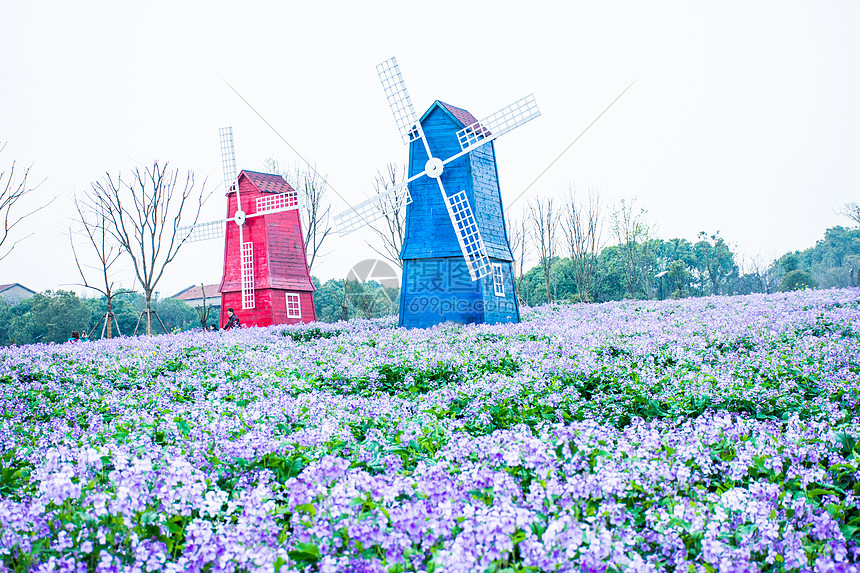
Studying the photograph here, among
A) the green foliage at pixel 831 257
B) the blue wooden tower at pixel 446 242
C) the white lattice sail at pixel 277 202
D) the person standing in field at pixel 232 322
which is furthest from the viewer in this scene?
the green foliage at pixel 831 257

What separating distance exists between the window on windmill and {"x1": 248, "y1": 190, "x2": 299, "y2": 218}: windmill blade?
11342 millimetres

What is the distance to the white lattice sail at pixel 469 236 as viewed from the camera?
19312mm

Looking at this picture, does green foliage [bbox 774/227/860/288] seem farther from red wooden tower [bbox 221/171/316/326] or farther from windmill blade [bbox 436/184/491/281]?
windmill blade [bbox 436/184/491/281]

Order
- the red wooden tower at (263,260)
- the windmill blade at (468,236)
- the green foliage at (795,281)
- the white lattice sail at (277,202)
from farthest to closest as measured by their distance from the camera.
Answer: the green foliage at (795,281) → the white lattice sail at (277,202) → the red wooden tower at (263,260) → the windmill blade at (468,236)

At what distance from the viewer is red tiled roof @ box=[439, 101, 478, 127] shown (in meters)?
20.7

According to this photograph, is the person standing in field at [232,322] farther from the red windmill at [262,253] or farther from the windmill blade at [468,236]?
the windmill blade at [468,236]

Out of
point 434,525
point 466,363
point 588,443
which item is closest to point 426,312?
point 466,363

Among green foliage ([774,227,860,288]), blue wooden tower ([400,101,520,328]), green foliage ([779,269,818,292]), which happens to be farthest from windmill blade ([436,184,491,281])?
green foliage ([774,227,860,288])

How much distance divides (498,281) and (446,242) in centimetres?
240

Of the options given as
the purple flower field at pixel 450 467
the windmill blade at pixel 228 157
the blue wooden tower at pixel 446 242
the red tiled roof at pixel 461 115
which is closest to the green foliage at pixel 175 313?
the windmill blade at pixel 228 157

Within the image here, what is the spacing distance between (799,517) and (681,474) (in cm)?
83

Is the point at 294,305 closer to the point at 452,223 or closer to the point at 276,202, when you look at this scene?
the point at 276,202

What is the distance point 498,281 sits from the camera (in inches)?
822

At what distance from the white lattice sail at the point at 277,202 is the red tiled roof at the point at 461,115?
9901 millimetres
